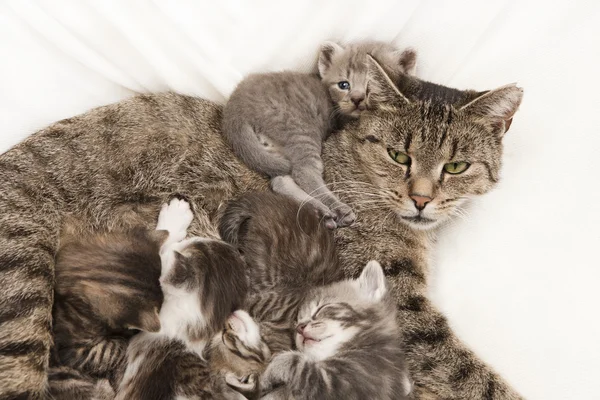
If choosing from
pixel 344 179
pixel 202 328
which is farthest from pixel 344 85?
pixel 202 328

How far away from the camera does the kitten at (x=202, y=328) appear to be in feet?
7.25

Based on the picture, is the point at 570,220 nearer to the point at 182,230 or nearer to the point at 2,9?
the point at 182,230

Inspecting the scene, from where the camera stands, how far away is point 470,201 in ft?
8.82

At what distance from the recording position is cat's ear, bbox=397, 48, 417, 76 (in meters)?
2.91

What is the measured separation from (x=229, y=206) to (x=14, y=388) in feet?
3.79

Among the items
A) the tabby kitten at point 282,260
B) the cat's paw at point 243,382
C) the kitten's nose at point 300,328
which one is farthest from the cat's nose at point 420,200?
the cat's paw at point 243,382

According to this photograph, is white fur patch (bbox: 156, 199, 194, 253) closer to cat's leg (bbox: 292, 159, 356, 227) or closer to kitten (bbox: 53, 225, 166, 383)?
kitten (bbox: 53, 225, 166, 383)

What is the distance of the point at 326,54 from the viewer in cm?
295

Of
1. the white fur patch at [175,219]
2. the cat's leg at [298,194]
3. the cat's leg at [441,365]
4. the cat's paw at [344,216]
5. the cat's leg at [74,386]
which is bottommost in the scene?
the cat's leg at [74,386]

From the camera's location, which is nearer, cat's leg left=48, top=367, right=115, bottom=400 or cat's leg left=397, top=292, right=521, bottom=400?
cat's leg left=48, top=367, right=115, bottom=400

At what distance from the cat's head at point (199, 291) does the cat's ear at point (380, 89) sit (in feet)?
3.29

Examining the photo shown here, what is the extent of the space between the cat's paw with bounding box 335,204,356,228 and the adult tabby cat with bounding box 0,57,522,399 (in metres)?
0.04

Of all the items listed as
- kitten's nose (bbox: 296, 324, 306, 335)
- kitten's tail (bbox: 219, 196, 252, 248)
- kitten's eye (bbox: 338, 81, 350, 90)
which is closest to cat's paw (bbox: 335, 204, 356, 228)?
kitten's tail (bbox: 219, 196, 252, 248)

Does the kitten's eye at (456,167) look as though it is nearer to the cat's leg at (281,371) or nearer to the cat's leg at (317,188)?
the cat's leg at (317,188)
